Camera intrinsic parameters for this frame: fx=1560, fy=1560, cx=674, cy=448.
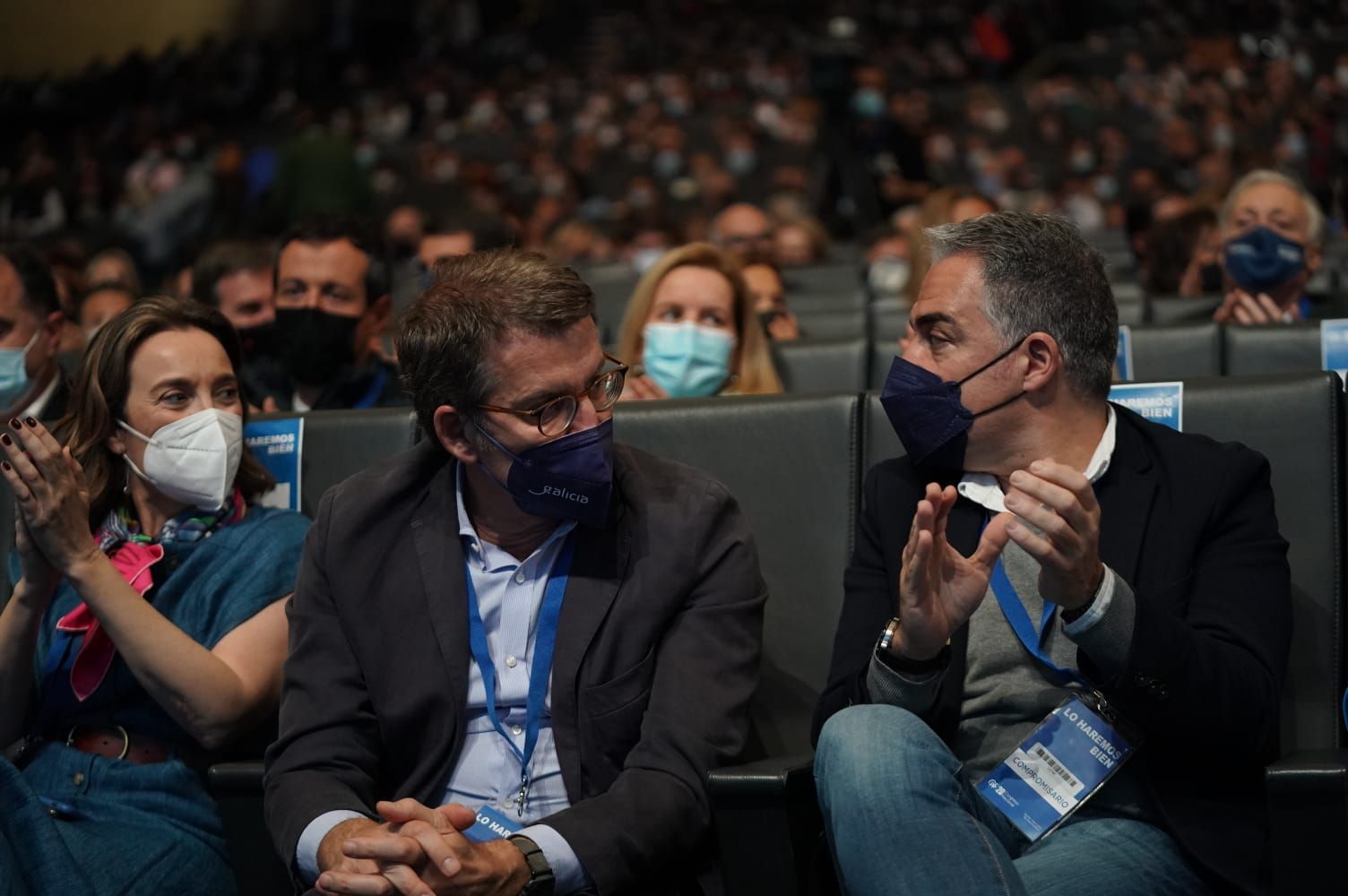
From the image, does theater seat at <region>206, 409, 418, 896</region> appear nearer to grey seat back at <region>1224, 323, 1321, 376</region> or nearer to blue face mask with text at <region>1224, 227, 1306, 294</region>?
grey seat back at <region>1224, 323, 1321, 376</region>

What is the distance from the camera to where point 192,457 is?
260 centimetres

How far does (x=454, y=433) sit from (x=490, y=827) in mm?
589

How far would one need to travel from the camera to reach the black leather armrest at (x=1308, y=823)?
5.90ft

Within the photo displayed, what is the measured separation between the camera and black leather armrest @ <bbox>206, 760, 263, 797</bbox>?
7.25 feet

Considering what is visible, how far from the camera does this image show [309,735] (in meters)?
2.24

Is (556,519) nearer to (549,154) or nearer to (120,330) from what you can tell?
(120,330)

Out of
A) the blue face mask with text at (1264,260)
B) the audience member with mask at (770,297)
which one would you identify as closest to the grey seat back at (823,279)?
the audience member with mask at (770,297)

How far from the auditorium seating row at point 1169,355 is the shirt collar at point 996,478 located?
Answer: 749 mm

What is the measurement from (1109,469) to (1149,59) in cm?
1448

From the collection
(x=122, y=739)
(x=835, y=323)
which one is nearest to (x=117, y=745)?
(x=122, y=739)

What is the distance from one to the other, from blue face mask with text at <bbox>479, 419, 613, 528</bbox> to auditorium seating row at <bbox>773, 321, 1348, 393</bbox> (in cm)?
84

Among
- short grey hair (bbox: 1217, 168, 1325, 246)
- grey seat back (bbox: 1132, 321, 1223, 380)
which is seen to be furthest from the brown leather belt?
short grey hair (bbox: 1217, 168, 1325, 246)

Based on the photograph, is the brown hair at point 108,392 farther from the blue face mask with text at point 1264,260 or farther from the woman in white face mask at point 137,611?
the blue face mask with text at point 1264,260

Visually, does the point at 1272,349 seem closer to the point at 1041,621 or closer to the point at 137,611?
the point at 1041,621
